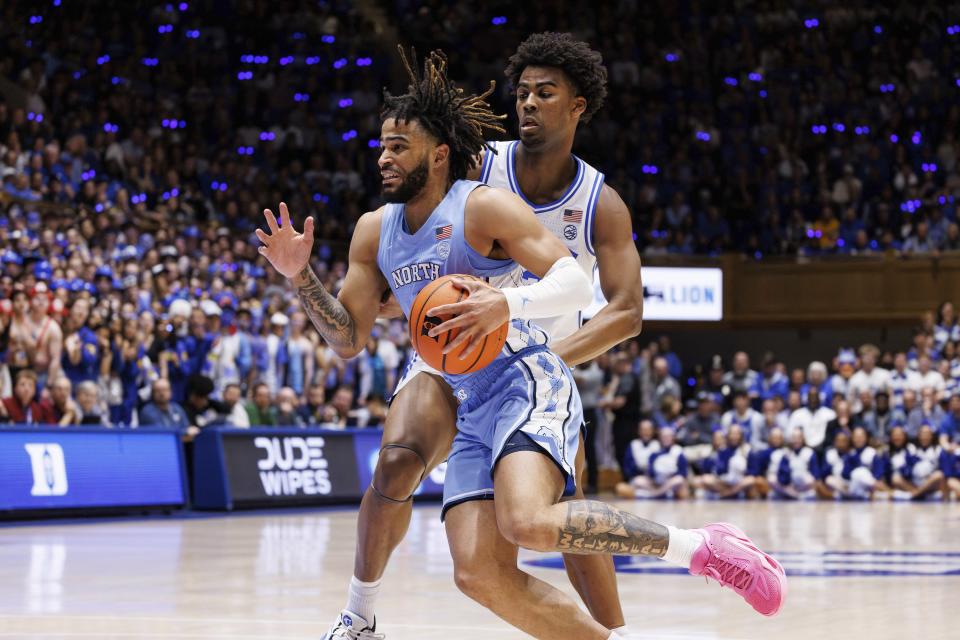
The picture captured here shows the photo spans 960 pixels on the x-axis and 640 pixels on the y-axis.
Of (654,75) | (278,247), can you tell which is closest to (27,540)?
(278,247)

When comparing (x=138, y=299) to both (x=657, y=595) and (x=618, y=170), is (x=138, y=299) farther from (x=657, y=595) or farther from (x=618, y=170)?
(x=618, y=170)

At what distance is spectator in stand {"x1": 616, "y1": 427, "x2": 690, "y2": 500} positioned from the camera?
2105 centimetres

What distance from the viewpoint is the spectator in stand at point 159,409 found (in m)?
16.2

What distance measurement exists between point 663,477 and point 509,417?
54.3 feet

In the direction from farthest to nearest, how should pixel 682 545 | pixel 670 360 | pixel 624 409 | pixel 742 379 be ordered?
pixel 670 360, pixel 742 379, pixel 624 409, pixel 682 545

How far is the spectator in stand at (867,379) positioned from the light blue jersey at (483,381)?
1702 centimetres

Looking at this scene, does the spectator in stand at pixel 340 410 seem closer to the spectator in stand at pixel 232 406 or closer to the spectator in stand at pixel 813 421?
the spectator in stand at pixel 232 406

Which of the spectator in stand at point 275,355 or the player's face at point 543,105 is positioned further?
the spectator in stand at point 275,355

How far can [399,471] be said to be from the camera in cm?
538

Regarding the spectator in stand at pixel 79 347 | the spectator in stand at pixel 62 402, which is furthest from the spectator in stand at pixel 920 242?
the spectator in stand at pixel 62 402

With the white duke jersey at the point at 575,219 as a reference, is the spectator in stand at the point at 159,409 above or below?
below

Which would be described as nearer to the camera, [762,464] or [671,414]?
[762,464]

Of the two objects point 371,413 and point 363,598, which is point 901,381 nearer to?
point 371,413

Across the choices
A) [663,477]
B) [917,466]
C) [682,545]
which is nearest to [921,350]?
[917,466]
